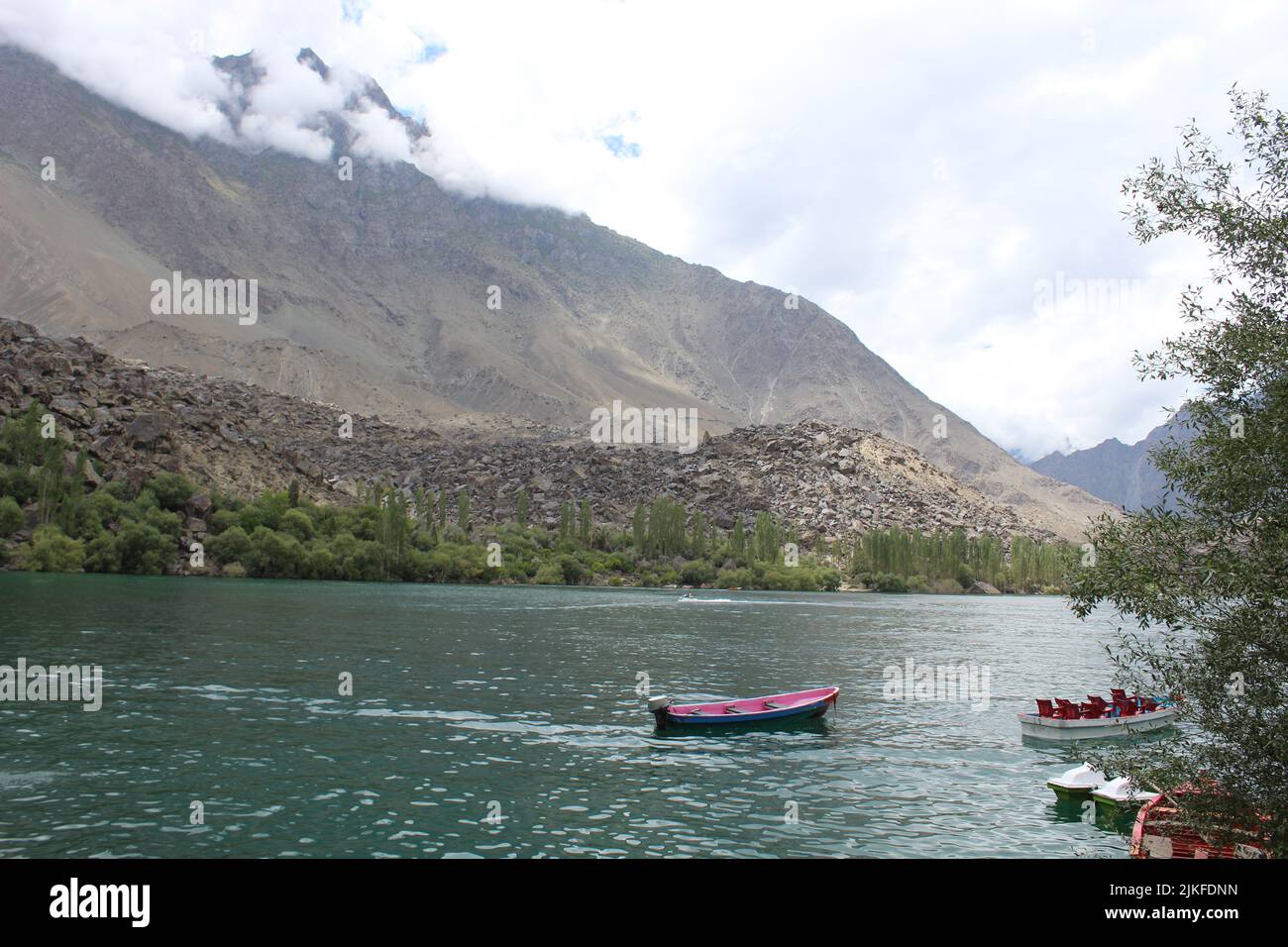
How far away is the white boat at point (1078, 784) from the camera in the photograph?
1095 inches

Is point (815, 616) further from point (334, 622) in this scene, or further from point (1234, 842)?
point (1234, 842)

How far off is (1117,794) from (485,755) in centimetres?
2114

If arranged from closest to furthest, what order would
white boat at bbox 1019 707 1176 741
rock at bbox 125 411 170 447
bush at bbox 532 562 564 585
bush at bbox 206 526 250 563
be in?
white boat at bbox 1019 707 1176 741
bush at bbox 206 526 250 563
rock at bbox 125 411 170 447
bush at bbox 532 562 564 585

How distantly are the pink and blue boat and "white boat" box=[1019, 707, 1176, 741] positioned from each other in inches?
353

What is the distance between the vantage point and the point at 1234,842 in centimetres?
1783

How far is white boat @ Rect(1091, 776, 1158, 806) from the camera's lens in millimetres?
25614

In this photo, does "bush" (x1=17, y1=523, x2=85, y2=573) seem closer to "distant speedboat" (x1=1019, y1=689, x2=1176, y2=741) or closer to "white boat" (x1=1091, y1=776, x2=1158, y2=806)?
"distant speedboat" (x1=1019, y1=689, x2=1176, y2=741)

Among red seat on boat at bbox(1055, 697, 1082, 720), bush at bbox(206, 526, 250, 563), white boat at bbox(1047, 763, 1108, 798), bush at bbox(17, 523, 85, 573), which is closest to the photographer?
white boat at bbox(1047, 763, 1108, 798)

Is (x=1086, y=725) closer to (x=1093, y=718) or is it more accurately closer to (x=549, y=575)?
(x=1093, y=718)

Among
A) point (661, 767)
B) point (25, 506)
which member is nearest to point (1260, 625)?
point (661, 767)

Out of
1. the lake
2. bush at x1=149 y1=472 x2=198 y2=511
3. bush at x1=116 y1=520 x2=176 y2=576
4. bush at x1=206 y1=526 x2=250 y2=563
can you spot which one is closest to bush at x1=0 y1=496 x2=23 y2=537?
bush at x1=116 y1=520 x2=176 y2=576

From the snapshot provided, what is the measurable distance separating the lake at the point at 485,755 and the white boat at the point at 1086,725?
111cm

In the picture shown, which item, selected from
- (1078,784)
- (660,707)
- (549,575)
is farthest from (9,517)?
(1078,784)

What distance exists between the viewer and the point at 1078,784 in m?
28.0
